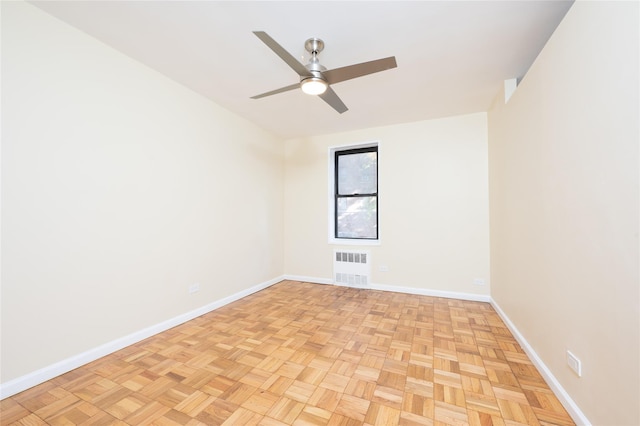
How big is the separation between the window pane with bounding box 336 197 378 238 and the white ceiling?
5.99 ft

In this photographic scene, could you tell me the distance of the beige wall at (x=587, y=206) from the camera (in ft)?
3.52

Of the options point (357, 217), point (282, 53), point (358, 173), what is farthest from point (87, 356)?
point (358, 173)

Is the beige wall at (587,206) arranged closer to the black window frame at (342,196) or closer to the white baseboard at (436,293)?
the white baseboard at (436,293)

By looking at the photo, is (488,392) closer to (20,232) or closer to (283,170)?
(20,232)

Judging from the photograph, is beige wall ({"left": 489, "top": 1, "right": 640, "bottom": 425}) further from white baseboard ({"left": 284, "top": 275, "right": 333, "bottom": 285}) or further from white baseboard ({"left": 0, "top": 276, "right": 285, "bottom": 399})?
white baseboard ({"left": 0, "top": 276, "right": 285, "bottom": 399})

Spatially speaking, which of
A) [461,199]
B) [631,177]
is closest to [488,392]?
[631,177]

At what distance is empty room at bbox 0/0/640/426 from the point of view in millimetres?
1337

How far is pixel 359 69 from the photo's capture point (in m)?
1.77

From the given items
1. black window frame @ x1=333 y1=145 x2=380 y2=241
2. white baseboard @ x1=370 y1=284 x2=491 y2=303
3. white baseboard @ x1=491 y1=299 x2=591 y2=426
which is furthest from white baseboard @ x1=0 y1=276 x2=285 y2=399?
white baseboard @ x1=491 y1=299 x2=591 y2=426

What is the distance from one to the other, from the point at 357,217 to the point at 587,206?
10.5 feet

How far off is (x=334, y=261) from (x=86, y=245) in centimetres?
319

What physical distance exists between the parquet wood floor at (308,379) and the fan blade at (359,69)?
2184 millimetres

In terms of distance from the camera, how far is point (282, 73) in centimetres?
246

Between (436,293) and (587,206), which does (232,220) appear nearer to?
(436,293)
